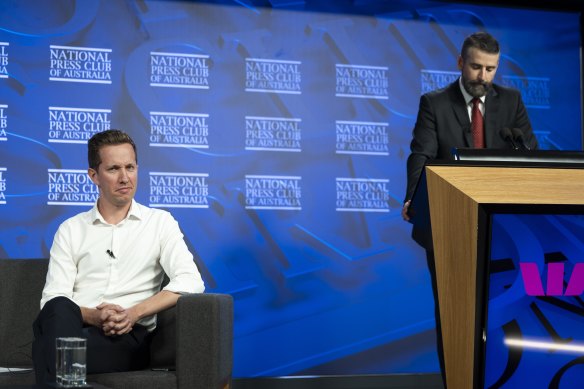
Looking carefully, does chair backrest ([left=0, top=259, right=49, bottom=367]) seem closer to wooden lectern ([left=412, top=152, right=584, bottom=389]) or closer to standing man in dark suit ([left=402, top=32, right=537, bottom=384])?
standing man in dark suit ([left=402, top=32, right=537, bottom=384])

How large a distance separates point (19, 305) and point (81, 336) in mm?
764

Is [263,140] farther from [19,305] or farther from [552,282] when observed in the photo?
[552,282]

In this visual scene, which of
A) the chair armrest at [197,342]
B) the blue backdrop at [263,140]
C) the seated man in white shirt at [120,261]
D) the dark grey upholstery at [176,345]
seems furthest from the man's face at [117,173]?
the blue backdrop at [263,140]

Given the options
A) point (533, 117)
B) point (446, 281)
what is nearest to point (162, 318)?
point (446, 281)

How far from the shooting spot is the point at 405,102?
19.8 ft

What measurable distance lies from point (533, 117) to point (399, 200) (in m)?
1.19

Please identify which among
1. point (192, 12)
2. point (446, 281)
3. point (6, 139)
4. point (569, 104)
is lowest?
point (446, 281)

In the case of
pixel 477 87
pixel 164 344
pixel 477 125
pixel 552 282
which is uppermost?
pixel 477 87

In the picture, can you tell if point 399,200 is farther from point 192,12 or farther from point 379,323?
point 192,12

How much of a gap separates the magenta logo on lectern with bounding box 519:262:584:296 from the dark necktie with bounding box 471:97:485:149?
117 centimetres

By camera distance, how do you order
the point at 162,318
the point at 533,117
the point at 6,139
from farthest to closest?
the point at 533,117 → the point at 6,139 → the point at 162,318

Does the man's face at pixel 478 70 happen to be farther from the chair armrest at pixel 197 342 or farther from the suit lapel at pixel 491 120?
the chair armrest at pixel 197 342

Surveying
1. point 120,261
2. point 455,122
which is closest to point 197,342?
point 120,261

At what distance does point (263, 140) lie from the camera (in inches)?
226
